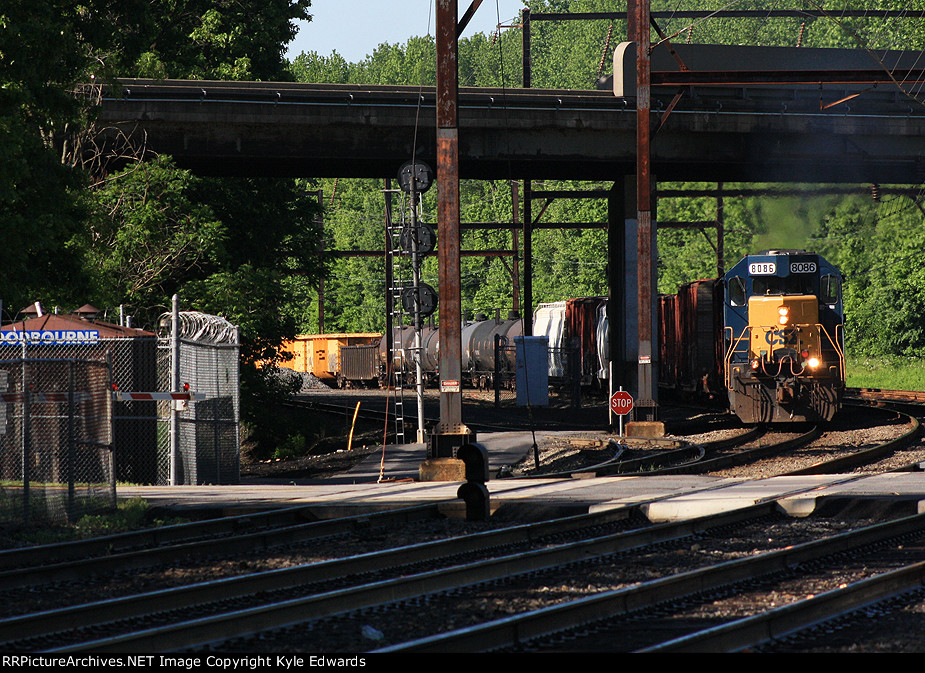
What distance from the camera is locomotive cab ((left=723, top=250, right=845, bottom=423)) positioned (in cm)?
2378

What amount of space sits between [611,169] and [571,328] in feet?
44.3

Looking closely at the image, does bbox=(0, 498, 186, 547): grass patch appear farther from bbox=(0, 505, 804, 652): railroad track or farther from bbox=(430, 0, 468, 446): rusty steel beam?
bbox=(430, 0, 468, 446): rusty steel beam

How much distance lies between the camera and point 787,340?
23891mm

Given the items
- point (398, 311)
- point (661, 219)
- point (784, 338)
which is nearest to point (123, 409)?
point (398, 311)

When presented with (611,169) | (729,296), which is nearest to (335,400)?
(611,169)

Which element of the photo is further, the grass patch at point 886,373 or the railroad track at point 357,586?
the grass patch at point 886,373

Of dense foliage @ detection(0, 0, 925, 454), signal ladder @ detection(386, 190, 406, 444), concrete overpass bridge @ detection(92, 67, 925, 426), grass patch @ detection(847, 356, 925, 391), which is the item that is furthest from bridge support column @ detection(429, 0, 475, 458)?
grass patch @ detection(847, 356, 925, 391)

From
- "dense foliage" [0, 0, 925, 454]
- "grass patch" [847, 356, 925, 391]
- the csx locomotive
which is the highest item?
"dense foliage" [0, 0, 925, 454]

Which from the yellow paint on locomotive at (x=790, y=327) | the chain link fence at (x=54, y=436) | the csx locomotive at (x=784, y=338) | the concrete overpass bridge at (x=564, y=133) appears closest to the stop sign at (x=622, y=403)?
the csx locomotive at (x=784, y=338)

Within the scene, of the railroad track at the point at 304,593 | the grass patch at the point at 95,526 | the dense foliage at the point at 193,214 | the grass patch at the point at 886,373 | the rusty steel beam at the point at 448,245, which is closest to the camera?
the railroad track at the point at 304,593

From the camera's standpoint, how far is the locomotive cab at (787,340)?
23.8 meters

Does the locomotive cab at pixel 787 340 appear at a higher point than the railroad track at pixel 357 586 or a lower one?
higher

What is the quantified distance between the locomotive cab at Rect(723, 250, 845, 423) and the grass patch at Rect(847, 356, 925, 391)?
24.8 metres

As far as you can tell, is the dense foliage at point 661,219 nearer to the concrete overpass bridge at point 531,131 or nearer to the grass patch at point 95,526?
the concrete overpass bridge at point 531,131
